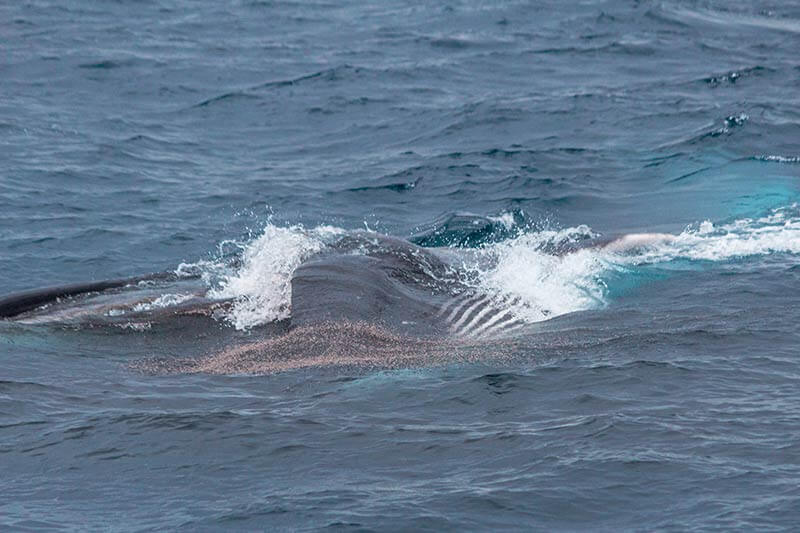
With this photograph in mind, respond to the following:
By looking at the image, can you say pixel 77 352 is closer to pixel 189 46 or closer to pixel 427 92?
pixel 427 92

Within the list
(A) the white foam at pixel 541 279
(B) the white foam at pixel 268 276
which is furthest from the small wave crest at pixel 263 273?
(A) the white foam at pixel 541 279

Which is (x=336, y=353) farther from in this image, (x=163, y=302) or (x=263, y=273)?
(x=263, y=273)

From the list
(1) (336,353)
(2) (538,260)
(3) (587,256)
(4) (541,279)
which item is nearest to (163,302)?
(1) (336,353)

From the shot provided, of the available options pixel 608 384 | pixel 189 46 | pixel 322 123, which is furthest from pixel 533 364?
pixel 189 46

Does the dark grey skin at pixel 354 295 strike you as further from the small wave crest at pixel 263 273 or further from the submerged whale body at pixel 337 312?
the small wave crest at pixel 263 273

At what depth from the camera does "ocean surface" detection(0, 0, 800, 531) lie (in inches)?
327

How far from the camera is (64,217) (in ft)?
56.6

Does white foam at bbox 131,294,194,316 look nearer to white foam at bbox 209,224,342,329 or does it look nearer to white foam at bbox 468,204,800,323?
white foam at bbox 209,224,342,329

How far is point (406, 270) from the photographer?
13.2 metres

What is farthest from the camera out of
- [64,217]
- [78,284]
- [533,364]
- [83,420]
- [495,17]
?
[495,17]

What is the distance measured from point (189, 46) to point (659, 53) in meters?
9.57

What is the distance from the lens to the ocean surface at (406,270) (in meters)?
8.30

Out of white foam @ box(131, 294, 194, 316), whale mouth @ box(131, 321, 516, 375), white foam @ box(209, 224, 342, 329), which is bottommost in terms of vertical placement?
whale mouth @ box(131, 321, 516, 375)

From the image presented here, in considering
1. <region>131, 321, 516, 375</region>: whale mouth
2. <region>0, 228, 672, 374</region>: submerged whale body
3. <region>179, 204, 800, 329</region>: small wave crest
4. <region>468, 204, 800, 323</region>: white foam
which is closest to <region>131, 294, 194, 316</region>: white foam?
<region>0, 228, 672, 374</region>: submerged whale body
